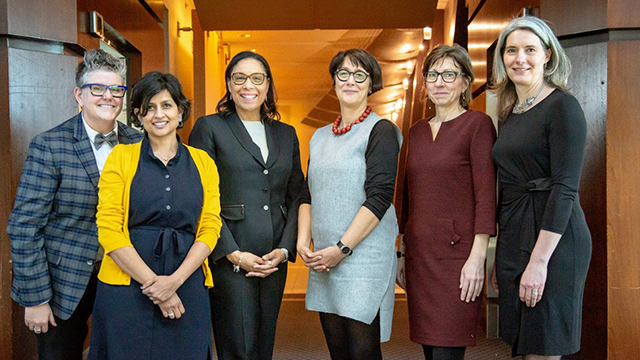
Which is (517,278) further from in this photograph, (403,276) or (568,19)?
(568,19)

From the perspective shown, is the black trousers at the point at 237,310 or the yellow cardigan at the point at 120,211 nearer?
the yellow cardigan at the point at 120,211

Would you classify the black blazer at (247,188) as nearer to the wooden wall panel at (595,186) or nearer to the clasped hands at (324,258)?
the clasped hands at (324,258)

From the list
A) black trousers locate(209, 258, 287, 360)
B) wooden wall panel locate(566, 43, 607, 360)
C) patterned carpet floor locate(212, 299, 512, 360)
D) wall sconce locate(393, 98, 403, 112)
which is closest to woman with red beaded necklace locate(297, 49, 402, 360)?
black trousers locate(209, 258, 287, 360)

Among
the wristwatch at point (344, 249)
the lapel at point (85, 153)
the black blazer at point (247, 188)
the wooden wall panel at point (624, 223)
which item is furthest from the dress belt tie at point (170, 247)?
the wooden wall panel at point (624, 223)

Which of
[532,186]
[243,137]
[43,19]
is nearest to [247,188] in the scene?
[243,137]

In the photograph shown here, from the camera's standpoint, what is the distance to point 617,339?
315 cm

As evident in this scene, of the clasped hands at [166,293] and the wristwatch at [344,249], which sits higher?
the wristwatch at [344,249]

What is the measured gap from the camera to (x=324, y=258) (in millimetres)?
2531

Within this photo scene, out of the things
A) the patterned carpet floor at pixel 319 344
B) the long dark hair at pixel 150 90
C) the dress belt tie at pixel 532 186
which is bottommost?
the patterned carpet floor at pixel 319 344

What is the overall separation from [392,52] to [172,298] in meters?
5.78

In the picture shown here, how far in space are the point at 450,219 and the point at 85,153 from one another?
1472 millimetres

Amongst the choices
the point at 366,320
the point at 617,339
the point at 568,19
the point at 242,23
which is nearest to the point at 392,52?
the point at 242,23

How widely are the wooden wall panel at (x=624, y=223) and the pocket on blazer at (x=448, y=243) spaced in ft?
3.77

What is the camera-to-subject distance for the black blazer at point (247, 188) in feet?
8.65
